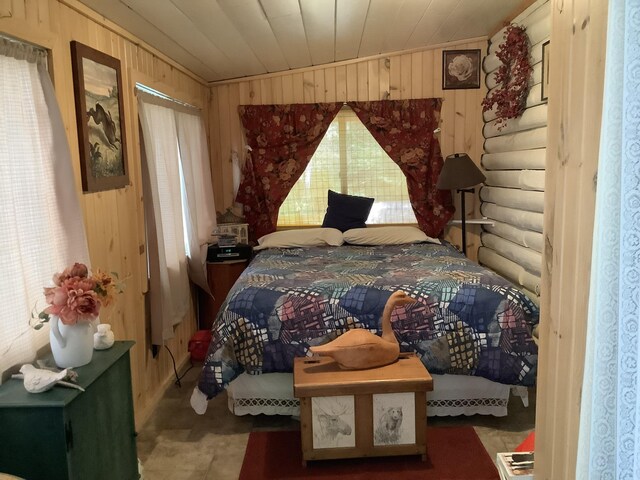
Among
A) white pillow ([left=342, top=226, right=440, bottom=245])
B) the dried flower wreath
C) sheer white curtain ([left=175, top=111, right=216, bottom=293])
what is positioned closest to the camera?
the dried flower wreath

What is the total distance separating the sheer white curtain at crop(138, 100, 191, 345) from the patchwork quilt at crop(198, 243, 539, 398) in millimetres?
485

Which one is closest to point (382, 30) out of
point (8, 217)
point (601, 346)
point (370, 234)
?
point (370, 234)

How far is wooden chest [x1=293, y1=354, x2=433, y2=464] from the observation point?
2543 mm

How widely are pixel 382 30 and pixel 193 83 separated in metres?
1.59

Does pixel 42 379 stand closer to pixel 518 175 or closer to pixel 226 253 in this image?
pixel 226 253

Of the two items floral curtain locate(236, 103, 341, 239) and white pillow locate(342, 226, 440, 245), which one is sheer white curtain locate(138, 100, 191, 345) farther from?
white pillow locate(342, 226, 440, 245)

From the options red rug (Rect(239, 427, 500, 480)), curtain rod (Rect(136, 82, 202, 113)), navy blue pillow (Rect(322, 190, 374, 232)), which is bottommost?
red rug (Rect(239, 427, 500, 480))

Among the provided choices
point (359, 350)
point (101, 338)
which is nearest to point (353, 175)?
point (359, 350)

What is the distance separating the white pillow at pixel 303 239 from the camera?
4453 millimetres

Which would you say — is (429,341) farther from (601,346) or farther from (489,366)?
(601,346)

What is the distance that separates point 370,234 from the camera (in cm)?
448

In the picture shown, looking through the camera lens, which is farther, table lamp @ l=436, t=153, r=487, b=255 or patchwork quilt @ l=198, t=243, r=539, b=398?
table lamp @ l=436, t=153, r=487, b=255

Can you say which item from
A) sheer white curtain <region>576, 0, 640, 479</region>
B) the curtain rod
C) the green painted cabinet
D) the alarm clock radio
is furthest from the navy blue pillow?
sheer white curtain <region>576, 0, 640, 479</region>

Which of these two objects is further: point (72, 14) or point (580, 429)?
point (72, 14)
